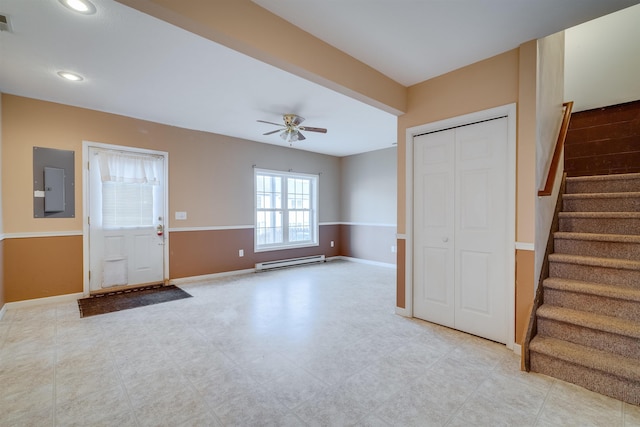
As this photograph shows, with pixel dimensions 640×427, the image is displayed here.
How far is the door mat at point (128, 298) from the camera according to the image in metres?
3.60

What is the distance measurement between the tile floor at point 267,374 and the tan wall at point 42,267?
41cm

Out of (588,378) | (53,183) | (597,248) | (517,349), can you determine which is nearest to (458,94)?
(597,248)

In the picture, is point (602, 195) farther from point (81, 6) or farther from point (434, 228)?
point (81, 6)

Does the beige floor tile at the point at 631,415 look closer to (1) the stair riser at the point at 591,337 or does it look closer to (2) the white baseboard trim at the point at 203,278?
(1) the stair riser at the point at 591,337

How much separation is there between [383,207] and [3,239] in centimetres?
598

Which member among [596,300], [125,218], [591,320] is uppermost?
[125,218]

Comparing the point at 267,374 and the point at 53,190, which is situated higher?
the point at 53,190

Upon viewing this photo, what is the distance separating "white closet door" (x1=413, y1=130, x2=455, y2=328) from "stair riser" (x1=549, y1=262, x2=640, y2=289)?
33.6 inches

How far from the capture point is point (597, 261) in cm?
237

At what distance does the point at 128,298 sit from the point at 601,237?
537 cm

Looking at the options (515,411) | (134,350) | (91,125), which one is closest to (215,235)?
(91,125)

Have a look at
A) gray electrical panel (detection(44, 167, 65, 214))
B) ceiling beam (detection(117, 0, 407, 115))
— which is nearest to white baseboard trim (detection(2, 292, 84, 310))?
gray electrical panel (detection(44, 167, 65, 214))

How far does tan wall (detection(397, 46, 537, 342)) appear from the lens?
2.42m

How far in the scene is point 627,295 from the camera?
210 cm
